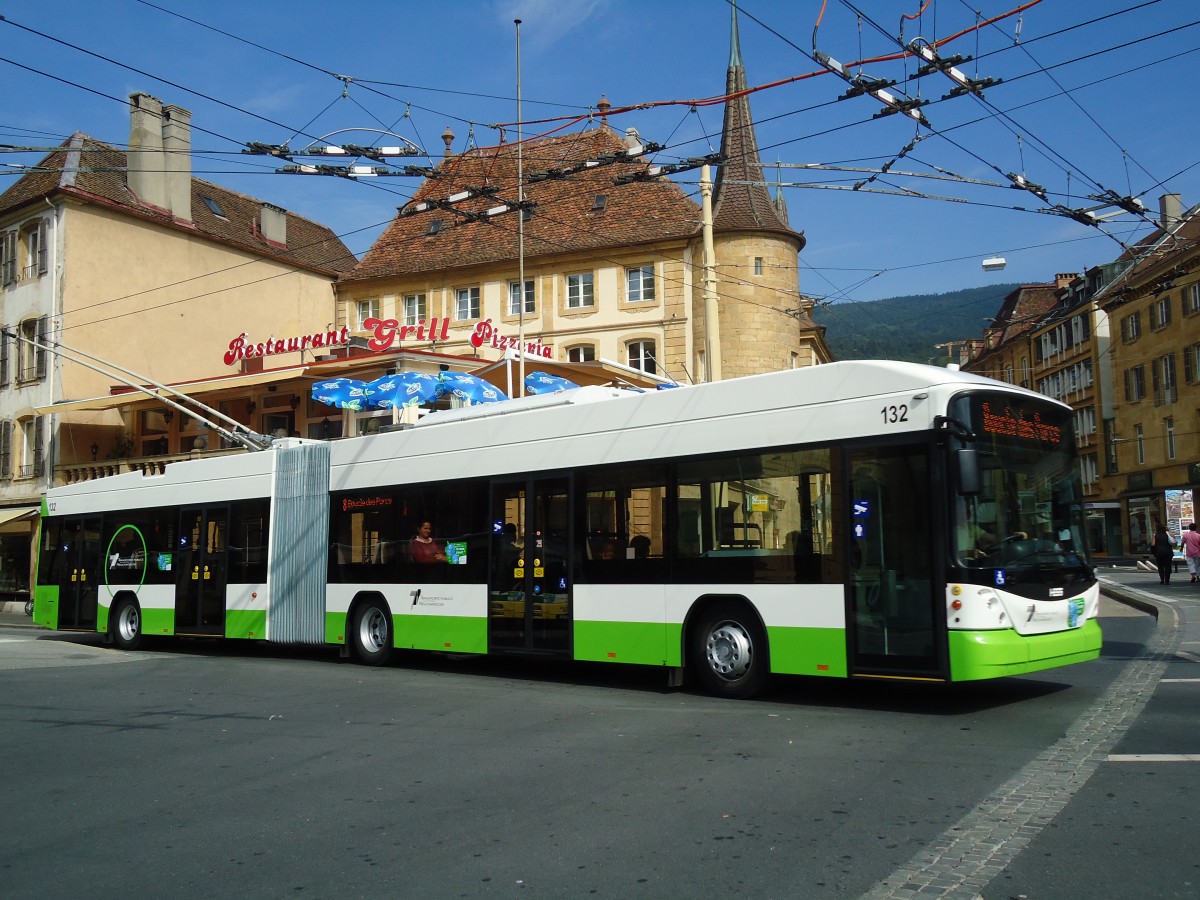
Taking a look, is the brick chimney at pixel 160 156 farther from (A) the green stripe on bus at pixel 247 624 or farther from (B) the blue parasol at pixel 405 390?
(A) the green stripe on bus at pixel 247 624

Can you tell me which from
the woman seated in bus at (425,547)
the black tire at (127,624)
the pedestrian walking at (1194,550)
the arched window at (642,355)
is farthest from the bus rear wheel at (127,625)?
the arched window at (642,355)

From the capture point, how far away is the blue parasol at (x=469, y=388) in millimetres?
23047

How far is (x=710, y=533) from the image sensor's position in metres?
11.3

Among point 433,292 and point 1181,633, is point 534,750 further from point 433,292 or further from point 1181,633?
point 433,292

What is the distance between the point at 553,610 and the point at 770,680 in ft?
8.67

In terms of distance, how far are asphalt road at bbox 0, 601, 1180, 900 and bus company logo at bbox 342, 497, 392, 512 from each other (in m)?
3.66

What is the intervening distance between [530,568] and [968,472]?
5529 mm

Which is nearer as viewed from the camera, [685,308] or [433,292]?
[685,308]

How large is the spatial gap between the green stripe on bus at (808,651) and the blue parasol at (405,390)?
13.7 metres

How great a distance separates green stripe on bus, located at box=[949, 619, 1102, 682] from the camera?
9.14m

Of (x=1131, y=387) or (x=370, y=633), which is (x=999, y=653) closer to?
(x=370, y=633)

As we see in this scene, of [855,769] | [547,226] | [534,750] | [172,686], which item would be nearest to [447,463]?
[172,686]

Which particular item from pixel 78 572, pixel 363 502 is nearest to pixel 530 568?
pixel 363 502

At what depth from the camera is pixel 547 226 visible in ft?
146
